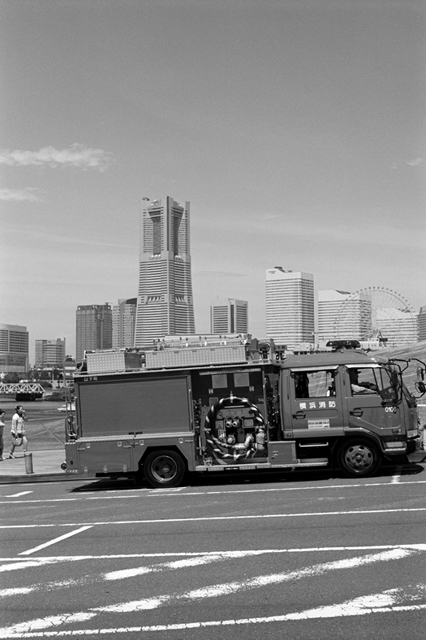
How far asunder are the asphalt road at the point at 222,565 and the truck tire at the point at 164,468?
4.08ft

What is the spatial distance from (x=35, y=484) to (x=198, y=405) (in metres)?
4.95

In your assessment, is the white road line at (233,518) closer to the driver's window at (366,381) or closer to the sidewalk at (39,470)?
the driver's window at (366,381)

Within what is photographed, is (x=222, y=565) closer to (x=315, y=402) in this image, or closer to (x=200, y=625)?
(x=200, y=625)

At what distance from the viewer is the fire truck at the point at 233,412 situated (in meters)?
15.7

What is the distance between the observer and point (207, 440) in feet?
53.4

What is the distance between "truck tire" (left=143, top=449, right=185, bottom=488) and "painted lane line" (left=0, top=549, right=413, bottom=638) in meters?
7.62

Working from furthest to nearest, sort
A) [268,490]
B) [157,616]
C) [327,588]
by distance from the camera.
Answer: [268,490] < [327,588] < [157,616]

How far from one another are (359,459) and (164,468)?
4135 millimetres

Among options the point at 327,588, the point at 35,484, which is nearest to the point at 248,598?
the point at 327,588

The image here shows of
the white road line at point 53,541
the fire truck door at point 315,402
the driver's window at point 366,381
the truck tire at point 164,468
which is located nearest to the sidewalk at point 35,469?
the truck tire at point 164,468

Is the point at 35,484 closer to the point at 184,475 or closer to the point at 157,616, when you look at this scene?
the point at 184,475

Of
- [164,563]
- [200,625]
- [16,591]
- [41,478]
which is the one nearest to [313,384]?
[41,478]

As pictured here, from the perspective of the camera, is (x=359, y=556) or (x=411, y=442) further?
(x=411, y=442)

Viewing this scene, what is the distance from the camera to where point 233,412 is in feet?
53.5
